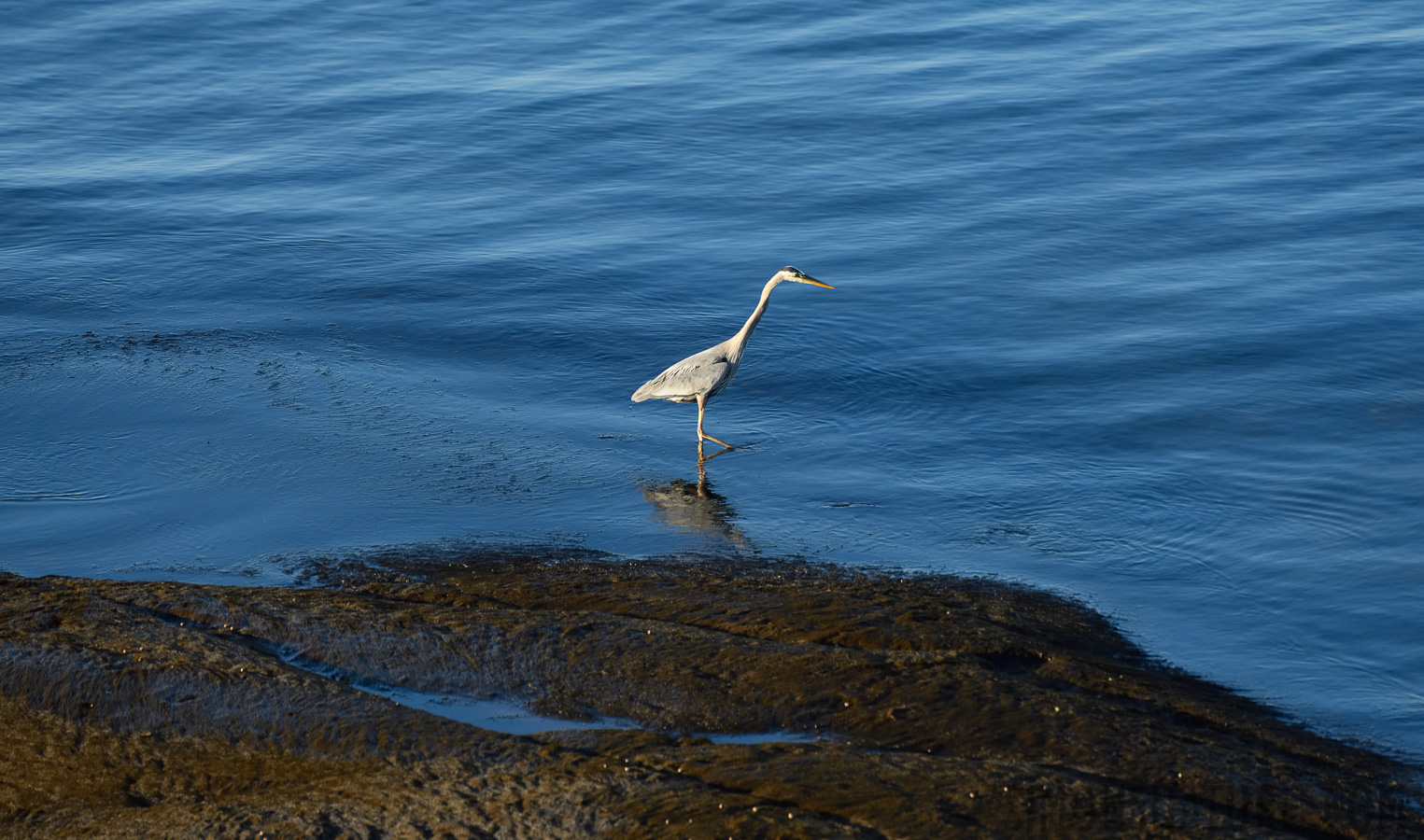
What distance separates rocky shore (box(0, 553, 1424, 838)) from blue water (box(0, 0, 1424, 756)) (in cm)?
135

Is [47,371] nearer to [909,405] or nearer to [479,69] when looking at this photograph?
[909,405]

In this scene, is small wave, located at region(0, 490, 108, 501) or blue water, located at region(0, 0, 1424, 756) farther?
small wave, located at region(0, 490, 108, 501)

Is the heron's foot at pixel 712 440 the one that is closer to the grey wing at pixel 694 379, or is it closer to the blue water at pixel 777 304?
the blue water at pixel 777 304

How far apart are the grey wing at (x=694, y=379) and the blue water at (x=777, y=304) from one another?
1.50 feet

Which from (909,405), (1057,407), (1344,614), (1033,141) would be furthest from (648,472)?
(1033,141)

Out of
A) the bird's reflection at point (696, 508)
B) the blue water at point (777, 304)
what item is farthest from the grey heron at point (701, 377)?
the bird's reflection at point (696, 508)

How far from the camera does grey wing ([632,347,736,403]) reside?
42.6ft

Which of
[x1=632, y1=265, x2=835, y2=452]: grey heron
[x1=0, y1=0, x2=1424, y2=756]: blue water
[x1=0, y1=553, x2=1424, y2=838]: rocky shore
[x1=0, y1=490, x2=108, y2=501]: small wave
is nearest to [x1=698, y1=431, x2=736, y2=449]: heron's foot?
[x1=632, y1=265, x2=835, y2=452]: grey heron

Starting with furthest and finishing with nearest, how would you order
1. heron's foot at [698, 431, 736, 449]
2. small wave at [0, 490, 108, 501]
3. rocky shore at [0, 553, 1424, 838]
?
heron's foot at [698, 431, 736, 449] → small wave at [0, 490, 108, 501] → rocky shore at [0, 553, 1424, 838]

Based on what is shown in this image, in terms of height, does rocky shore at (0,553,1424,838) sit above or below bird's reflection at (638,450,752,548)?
above

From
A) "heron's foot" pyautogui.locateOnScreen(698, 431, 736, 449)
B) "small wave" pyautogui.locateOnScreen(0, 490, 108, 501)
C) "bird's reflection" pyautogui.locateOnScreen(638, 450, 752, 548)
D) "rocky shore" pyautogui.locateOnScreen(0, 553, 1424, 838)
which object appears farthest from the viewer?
"heron's foot" pyautogui.locateOnScreen(698, 431, 736, 449)

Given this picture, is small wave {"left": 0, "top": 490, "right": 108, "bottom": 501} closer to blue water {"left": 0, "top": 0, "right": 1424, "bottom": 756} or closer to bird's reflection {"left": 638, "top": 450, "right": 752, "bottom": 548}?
blue water {"left": 0, "top": 0, "right": 1424, "bottom": 756}

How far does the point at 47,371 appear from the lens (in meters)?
14.3

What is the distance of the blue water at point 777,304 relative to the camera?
10.8 metres
